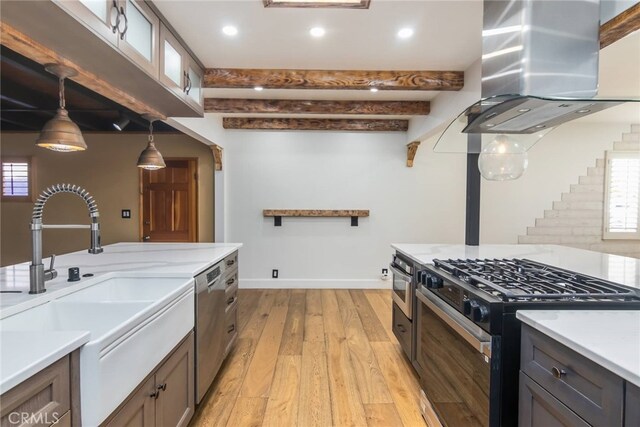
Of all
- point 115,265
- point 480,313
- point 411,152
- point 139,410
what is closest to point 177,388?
point 139,410

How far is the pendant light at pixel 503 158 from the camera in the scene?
2.23 meters

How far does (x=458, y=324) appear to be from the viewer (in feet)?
5.11

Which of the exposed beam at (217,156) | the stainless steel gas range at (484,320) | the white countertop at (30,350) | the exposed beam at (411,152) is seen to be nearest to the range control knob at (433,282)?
the stainless steel gas range at (484,320)

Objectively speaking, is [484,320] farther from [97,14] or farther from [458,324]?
[97,14]

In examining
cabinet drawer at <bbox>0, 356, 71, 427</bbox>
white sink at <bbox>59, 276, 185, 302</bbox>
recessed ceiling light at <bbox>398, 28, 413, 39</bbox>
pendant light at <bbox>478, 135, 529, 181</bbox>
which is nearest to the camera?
cabinet drawer at <bbox>0, 356, 71, 427</bbox>

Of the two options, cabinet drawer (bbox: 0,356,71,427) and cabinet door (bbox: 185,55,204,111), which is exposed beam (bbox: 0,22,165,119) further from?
cabinet drawer (bbox: 0,356,71,427)

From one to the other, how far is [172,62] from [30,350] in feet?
6.72

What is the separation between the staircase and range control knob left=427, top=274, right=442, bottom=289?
3.82 meters

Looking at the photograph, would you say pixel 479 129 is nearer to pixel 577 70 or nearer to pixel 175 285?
pixel 577 70

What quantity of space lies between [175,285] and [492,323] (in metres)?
1.60

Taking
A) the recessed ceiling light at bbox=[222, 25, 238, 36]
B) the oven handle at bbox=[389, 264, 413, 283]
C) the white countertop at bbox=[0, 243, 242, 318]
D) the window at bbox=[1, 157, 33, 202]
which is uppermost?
the recessed ceiling light at bbox=[222, 25, 238, 36]

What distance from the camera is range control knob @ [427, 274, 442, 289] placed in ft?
6.15

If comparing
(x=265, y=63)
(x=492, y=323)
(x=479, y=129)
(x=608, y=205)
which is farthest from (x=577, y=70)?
(x=608, y=205)

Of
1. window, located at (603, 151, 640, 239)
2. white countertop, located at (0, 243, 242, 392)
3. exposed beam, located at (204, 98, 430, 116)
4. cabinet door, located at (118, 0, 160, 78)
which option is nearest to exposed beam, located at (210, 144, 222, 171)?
exposed beam, located at (204, 98, 430, 116)
